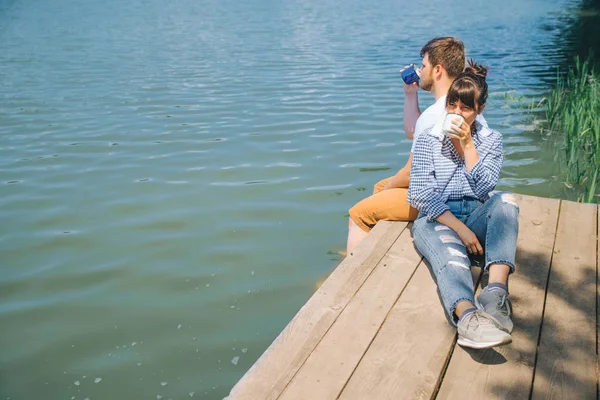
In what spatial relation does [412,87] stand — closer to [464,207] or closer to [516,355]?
[464,207]

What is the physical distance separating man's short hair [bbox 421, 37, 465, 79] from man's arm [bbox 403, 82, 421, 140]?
46cm

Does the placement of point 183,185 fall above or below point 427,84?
below

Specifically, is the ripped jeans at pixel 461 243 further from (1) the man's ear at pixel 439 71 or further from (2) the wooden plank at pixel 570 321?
(1) the man's ear at pixel 439 71

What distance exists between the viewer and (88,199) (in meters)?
6.41

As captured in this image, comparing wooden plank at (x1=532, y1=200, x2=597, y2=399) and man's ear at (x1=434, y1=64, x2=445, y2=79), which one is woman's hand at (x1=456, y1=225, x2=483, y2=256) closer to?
wooden plank at (x1=532, y1=200, x2=597, y2=399)

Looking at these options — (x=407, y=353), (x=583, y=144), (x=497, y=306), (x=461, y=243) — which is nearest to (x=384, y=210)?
(x=461, y=243)

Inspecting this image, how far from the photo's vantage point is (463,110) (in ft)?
11.6

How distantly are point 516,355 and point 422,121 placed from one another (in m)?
1.73

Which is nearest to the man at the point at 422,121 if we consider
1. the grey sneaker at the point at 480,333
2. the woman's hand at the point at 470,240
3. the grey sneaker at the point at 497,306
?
Result: the woman's hand at the point at 470,240

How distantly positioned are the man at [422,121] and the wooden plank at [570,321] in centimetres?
97

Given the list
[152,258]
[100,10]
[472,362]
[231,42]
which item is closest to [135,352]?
[152,258]

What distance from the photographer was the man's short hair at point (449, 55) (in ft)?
13.1

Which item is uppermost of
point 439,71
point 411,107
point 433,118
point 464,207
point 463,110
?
point 439,71

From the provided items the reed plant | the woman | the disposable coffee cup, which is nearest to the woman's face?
the woman
